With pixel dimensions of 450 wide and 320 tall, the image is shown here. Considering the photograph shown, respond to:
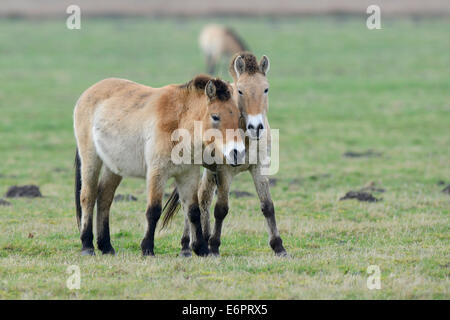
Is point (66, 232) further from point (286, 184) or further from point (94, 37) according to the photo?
point (94, 37)

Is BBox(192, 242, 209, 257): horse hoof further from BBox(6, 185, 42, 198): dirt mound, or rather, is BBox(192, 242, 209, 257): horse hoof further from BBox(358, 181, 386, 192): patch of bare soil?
BBox(358, 181, 386, 192): patch of bare soil

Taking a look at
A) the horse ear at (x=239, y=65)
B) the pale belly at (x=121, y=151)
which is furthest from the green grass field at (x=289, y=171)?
the horse ear at (x=239, y=65)

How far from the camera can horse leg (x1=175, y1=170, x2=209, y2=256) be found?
8.34 meters

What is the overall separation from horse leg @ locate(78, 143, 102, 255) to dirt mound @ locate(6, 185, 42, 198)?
3.97 m

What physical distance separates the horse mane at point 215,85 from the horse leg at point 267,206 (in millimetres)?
1003

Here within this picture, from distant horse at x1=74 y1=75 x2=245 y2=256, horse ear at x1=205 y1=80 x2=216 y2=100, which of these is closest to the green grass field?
distant horse at x1=74 y1=75 x2=245 y2=256

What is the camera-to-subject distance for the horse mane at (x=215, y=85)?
26.0ft

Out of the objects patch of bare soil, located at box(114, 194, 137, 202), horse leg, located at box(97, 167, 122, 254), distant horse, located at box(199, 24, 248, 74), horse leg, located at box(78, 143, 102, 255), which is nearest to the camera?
horse leg, located at box(78, 143, 102, 255)

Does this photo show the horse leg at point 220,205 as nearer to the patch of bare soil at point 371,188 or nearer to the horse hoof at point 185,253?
the horse hoof at point 185,253

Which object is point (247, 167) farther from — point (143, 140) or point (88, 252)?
point (88, 252)

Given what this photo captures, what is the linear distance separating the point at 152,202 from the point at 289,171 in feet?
24.7

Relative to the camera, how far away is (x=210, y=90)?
795 cm

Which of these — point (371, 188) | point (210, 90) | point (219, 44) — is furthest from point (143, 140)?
point (219, 44)

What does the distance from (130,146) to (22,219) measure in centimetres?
324
